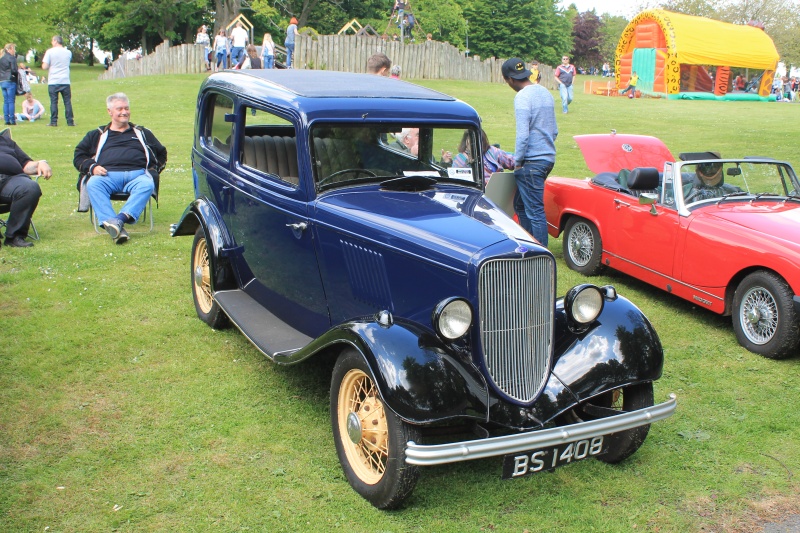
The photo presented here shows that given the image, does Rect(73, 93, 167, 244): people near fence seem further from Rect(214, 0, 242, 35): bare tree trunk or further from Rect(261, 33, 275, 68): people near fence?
Rect(214, 0, 242, 35): bare tree trunk

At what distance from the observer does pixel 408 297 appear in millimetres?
4078

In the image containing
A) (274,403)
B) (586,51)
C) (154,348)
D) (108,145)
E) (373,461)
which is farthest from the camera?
(586,51)

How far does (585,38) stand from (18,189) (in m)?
81.9

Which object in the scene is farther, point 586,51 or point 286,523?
point 586,51

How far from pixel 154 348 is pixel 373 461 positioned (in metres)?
2.57

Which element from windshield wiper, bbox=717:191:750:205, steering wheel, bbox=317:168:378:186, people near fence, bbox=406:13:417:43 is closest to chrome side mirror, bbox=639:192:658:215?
windshield wiper, bbox=717:191:750:205

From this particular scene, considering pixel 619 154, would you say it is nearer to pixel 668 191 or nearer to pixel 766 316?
pixel 668 191

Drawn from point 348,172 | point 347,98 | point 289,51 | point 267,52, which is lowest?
point 348,172

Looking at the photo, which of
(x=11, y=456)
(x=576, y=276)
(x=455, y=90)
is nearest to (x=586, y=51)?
(x=455, y=90)

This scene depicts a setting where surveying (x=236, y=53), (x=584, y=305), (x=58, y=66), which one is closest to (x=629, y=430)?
(x=584, y=305)

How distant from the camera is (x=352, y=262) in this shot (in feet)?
14.4

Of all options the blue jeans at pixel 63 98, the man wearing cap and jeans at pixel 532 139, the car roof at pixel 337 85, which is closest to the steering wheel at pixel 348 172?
the car roof at pixel 337 85

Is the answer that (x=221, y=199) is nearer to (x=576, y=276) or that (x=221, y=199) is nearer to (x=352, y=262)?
(x=352, y=262)

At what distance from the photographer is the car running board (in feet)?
15.6
